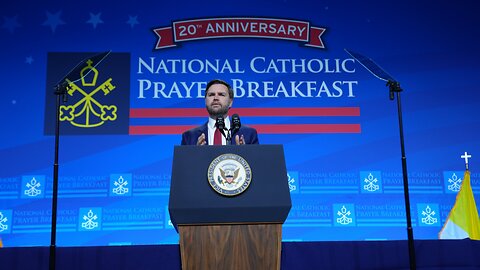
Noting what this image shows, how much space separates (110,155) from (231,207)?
3077 mm

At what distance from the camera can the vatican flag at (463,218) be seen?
186 inches

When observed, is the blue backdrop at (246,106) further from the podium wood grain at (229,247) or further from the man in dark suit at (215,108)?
the podium wood grain at (229,247)

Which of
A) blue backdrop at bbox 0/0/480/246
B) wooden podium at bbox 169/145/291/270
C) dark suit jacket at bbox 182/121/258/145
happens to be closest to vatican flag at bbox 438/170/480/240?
blue backdrop at bbox 0/0/480/246

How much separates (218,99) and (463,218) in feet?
9.05

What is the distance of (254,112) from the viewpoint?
16.2 ft

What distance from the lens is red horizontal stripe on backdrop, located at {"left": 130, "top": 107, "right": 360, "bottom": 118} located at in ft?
16.1

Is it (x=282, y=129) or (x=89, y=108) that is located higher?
(x=89, y=108)

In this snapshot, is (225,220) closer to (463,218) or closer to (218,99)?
(218,99)

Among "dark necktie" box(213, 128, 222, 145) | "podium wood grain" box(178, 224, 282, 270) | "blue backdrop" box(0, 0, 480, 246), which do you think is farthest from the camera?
"blue backdrop" box(0, 0, 480, 246)

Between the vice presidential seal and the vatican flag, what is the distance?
3331mm

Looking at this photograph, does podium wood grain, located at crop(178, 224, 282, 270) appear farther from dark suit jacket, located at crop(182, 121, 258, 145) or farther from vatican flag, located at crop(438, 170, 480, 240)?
vatican flag, located at crop(438, 170, 480, 240)

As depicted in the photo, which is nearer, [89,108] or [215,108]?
[215,108]

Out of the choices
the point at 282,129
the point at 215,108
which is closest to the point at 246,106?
the point at 282,129

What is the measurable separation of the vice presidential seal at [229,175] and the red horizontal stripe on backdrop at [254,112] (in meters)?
2.90
